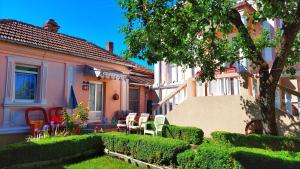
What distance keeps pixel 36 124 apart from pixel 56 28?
27.4 feet

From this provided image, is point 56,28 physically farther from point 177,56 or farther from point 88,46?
point 177,56

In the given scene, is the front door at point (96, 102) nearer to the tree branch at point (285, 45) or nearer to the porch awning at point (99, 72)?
the porch awning at point (99, 72)

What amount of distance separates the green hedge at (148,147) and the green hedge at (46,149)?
0.74 meters

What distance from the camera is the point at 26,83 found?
1338 cm

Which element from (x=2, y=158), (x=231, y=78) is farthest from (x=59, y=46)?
(x=231, y=78)

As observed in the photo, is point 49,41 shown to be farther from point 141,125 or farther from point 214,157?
point 214,157

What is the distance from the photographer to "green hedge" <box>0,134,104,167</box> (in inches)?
306

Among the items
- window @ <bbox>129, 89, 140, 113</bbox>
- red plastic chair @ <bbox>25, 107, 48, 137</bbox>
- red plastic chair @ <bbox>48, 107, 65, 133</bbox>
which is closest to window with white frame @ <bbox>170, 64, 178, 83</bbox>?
window @ <bbox>129, 89, 140, 113</bbox>

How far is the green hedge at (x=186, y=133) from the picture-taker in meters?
11.1

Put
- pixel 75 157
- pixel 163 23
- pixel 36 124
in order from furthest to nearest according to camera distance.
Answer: pixel 36 124, pixel 75 157, pixel 163 23

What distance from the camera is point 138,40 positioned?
8992 mm

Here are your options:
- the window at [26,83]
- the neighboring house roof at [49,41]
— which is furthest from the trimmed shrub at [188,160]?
the neighboring house roof at [49,41]

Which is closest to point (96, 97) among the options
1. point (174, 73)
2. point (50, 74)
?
point (50, 74)

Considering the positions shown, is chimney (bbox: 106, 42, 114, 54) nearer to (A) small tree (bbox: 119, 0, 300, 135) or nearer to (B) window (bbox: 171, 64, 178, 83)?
(B) window (bbox: 171, 64, 178, 83)
